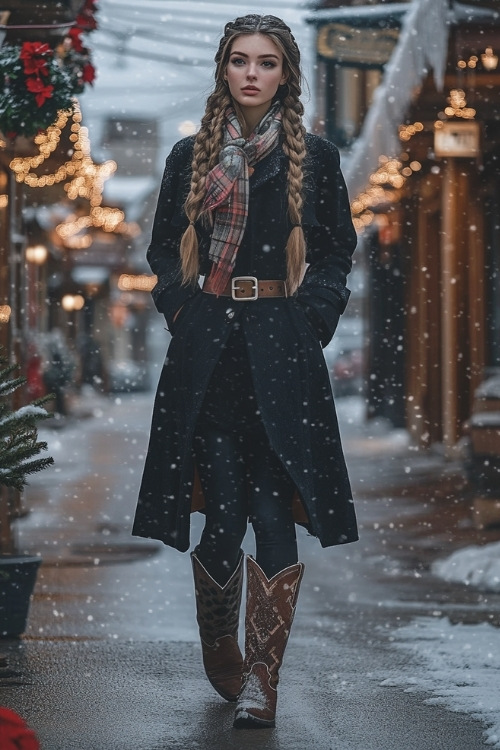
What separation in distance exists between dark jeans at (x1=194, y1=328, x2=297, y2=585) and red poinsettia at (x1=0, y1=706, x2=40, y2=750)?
46.5 inches

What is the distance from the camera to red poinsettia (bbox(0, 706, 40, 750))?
262 cm

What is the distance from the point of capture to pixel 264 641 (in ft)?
11.8

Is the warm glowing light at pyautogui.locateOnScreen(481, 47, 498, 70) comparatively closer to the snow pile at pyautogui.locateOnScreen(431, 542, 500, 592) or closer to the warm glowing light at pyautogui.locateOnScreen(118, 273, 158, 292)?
the snow pile at pyautogui.locateOnScreen(431, 542, 500, 592)

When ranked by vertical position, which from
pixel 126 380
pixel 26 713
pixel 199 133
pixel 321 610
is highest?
→ pixel 199 133

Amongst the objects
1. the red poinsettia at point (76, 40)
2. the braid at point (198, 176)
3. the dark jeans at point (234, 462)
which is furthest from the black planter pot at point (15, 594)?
the red poinsettia at point (76, 40)

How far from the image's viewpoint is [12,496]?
6.67 m

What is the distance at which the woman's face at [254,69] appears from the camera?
12.4 ft

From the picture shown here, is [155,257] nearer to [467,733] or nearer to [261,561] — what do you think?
[261,561]

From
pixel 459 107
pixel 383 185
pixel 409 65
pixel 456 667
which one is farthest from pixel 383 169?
pixel 456 667

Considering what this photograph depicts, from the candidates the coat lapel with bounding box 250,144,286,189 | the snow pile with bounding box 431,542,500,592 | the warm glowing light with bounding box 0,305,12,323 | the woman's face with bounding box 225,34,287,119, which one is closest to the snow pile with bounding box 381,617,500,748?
the snow pile with bounding box 431,542,500,592

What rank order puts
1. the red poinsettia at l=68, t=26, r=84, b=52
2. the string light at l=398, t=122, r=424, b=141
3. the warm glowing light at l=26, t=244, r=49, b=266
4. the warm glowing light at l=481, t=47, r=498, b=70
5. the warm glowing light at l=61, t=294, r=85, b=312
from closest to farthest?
the red poinsettia at l=68, t=26, r=84, b=52 → the warm glowing light at l=481, t=47, r=498, b=70 → the string light at l=398, t=122, r=424, b=141 → the warm glowing light at l=26, t=244, r=49, b=266 → the warm glowing light at l=61, t=294, r=85, b=312

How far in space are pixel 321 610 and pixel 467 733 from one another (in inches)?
91.0

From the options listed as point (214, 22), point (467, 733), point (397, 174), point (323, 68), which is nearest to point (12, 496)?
point (467, 733)

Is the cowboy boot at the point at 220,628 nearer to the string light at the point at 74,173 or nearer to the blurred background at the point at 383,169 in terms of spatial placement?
the blurred background at the point at 383,169
